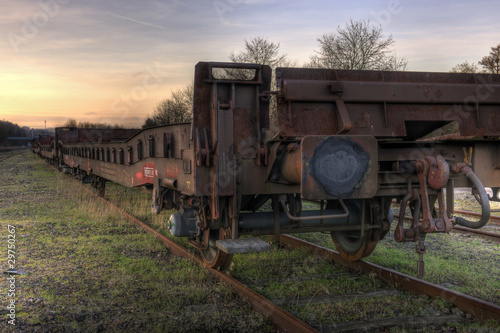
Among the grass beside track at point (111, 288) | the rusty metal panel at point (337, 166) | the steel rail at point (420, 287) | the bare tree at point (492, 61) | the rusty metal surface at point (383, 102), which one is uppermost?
the bare tree at point (492, 61)

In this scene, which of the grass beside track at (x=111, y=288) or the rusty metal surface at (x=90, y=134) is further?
the rusty metal surface at (x=90, y=134)

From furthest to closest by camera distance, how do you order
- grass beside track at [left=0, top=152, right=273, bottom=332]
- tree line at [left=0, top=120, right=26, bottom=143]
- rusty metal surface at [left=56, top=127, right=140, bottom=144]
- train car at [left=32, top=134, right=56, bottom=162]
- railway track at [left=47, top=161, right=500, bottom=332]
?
tree line at [left=0, top=120, right=26, bottom=143] < train car at [left=32, top=134, right=56, bottom=162] < rusty metal surface at [left=56, top=127, right=140, bottom=144] < grass beside track at [left=0, top=152, right=273, bottom=332] < railway track at [left=47, top=161, right=500, bottom=332]

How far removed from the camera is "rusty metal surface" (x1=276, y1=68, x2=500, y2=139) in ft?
14.1

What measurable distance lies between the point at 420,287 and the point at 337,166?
1.94 m

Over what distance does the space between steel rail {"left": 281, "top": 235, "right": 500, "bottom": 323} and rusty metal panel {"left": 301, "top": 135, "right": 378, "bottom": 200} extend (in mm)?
1532

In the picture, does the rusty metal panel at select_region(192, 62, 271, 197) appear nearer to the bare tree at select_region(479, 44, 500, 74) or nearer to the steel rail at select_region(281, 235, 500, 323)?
the steel rail at select_region(281, 235, 500, 323)

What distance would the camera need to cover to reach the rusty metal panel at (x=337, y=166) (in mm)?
3627

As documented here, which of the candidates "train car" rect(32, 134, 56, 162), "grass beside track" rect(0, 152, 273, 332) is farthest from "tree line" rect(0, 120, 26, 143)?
"grass beside track" rect(0, 152, 273, 332)

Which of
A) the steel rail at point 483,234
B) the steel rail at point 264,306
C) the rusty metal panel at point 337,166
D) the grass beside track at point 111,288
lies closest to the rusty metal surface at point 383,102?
the rusty metal panel at point 337,166

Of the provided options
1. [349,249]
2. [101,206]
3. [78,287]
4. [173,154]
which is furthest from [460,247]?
[101,206]

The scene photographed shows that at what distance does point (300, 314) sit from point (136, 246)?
361cm

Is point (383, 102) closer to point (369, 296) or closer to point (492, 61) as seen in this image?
point (369, 296)

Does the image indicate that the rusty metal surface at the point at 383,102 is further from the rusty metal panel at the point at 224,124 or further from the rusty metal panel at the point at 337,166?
the rusty metal panel at the point at 337,166

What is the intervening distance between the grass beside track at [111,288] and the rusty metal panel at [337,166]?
1.34 meters
